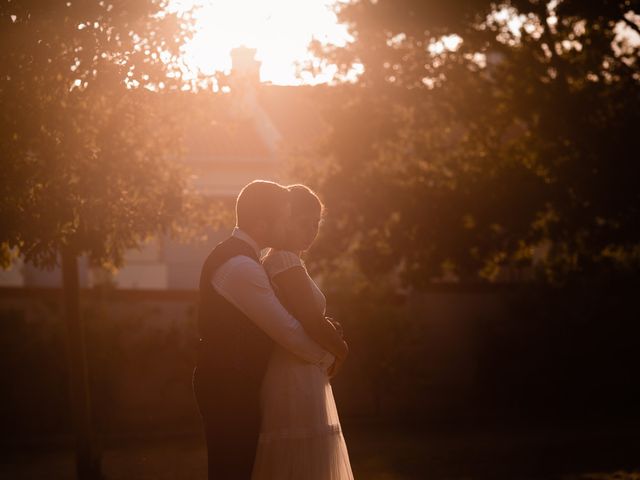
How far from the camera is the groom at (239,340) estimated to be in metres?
5.65

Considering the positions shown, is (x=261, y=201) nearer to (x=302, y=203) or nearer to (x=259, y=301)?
(x=302, y=203)

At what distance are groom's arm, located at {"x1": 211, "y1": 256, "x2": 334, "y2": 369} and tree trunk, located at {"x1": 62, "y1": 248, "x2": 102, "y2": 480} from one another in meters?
6.80

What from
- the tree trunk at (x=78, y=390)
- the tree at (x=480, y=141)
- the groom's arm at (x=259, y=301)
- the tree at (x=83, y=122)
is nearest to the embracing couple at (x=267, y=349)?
the groom's arm at (x=259, y=301)

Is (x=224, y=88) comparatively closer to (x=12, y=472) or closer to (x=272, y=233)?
(x=12, y=472)

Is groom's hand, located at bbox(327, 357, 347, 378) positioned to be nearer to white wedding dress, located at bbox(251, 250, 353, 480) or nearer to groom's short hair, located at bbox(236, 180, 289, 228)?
white wedding dress, located at bbox(251, 250, 353, 480)

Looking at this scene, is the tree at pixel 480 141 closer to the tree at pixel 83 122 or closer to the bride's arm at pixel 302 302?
the tree at pixel 83 122

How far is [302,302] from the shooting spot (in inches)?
226

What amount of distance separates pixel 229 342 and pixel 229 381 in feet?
0.58

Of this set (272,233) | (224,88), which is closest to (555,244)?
(224,88)

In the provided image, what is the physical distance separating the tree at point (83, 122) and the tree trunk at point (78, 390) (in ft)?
1.67

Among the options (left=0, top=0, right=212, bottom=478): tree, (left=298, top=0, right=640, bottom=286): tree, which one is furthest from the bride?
(left=298, top=0, right=640, bottom=286): tree

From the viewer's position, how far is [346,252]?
68.1 feet

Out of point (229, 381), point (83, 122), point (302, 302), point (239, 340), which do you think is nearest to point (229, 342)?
point (239, 340)

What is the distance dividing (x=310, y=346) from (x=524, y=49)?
12.8 m
